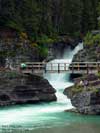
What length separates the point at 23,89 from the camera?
5412 centimetres

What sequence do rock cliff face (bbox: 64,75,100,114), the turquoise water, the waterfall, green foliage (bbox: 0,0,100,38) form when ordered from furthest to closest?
green foliage (bbox: 0,0,100,38) < the waterfall < rock cliff face (bbox: 64,75,100,114) < the turquoise water

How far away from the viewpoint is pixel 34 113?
48469 millimetres

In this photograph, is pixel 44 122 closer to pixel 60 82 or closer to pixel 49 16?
pixel 60 82

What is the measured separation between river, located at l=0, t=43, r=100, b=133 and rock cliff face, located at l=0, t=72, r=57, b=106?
3.62 feet

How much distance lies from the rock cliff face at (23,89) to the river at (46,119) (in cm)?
110

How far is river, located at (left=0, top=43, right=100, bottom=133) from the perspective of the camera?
130 ft

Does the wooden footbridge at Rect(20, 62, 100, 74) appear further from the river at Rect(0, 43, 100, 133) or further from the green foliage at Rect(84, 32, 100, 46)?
the green foliage at Rect(84, 32, 100, 46)

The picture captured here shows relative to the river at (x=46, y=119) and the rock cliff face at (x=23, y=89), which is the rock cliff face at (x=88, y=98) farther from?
the rock cliff face at (x=23, y=89)

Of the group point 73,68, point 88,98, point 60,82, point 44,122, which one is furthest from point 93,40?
point 44,122

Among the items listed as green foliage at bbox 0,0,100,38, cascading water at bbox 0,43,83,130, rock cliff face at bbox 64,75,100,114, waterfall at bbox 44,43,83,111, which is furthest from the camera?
green foliage at bbox 0,0,100,38

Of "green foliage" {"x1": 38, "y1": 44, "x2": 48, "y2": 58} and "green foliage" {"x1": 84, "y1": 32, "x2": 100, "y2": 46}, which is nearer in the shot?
"green foliage" {"x1": 84, "y1": 32, "x2": 100, "y2": 46}

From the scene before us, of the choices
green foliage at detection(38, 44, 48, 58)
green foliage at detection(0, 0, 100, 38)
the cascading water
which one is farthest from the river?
green foliage at detection(0, 0, 100, 38)

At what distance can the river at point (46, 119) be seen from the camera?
130ft

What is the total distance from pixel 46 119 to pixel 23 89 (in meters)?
10.2
